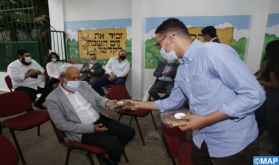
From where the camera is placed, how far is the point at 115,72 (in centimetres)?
547

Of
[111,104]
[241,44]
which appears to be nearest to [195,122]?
[111,104]

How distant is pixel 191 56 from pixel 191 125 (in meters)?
0.44

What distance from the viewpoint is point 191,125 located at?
122 cm

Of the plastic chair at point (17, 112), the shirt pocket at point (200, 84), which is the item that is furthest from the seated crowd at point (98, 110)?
the plastic chair at point (17, 112)

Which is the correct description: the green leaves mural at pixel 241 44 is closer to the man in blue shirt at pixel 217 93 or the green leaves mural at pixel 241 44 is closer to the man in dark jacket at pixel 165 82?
the man in dark jacket at pixel 165 82

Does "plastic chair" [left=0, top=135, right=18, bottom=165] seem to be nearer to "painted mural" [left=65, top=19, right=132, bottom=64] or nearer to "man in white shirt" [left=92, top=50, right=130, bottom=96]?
"man in white shirt" [left=92, top=50, right=130, bottom=96]

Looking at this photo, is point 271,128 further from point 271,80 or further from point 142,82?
point 142,82

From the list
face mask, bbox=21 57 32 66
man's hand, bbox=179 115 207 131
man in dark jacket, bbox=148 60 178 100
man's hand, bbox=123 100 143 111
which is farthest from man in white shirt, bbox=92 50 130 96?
man's hand, bbox=179 115 207 131

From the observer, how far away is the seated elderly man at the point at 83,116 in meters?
2.21

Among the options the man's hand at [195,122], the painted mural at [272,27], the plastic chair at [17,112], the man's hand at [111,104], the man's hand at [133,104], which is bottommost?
the plastic chair at [17,112]

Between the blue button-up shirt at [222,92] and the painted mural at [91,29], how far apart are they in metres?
4.45

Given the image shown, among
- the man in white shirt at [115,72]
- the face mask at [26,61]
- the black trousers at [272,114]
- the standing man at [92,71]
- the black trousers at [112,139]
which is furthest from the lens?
the standing man at [92,71]

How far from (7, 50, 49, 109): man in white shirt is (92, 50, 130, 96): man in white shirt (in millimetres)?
1342

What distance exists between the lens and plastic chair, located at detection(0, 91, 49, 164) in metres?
2.87
